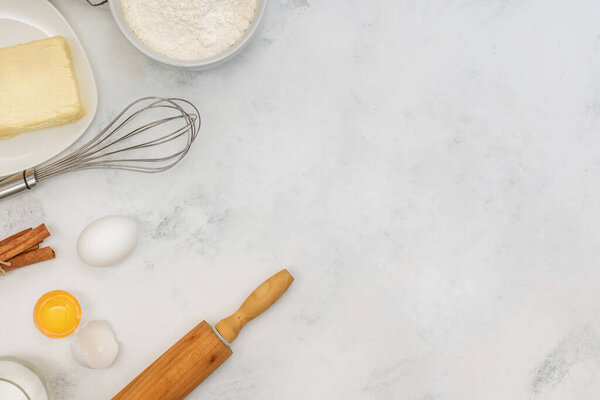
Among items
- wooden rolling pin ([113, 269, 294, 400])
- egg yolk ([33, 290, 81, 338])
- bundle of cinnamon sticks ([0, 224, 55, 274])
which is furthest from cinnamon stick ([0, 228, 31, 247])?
wooden rolling pin ([113, 269, 294, 400])

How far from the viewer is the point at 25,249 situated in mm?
869

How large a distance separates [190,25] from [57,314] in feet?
1.62

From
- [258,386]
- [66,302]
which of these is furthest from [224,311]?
[66,302]

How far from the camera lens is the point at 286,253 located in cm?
91

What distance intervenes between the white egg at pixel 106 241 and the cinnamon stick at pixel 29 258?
0.06m

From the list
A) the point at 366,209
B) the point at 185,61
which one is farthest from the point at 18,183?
Answer: the point at 366,209

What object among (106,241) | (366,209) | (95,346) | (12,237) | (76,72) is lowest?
(366,209)

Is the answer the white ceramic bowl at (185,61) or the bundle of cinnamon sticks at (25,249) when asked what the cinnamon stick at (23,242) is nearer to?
the bundle of cinnamon sticks at (25,249)

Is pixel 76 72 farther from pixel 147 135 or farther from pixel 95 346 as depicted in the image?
pixel 95 346

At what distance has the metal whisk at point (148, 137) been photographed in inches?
Answer: 35.3

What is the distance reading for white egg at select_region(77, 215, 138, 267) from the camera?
33.3 inches

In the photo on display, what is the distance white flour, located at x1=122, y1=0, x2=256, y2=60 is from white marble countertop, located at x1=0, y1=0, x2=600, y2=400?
70 millimetres

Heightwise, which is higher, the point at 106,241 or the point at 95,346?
the point at 106,241

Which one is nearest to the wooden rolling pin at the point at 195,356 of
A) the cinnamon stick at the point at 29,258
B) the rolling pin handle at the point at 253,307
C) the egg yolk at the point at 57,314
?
the rolling pin handle at the point at 253,307
